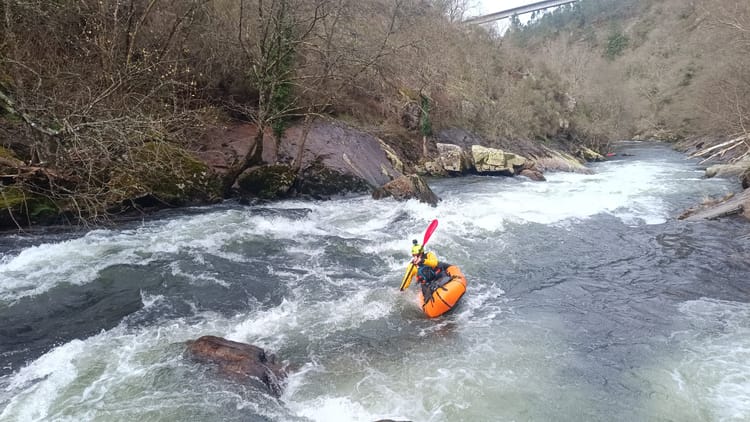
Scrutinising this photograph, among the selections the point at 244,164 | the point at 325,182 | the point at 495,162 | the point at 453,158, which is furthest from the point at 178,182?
the point at 495,162

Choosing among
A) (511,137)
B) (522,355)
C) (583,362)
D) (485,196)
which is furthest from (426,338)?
(511,137)

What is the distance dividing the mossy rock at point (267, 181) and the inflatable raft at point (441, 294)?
749 cm

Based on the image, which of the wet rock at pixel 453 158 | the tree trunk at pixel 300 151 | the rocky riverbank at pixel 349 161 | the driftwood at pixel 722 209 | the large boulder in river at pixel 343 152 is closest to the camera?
the driftwood at pixel 722 209

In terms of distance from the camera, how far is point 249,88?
15469 millimetres

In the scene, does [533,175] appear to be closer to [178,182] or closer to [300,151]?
[300,151]

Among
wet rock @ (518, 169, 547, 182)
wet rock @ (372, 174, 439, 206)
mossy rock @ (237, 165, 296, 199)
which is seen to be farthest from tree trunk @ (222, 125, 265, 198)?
wet rock @ (518, 169, 547, 182)

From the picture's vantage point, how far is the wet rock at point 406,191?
47.3 ft

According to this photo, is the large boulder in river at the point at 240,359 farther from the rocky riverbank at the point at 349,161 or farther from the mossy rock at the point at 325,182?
the mossy rock at the point at 325,182

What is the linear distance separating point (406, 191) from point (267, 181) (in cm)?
419

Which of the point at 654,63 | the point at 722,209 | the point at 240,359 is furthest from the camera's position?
the point at 654,63

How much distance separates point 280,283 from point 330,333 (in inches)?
75.8

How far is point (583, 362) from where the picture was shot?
Answer: 227 inches

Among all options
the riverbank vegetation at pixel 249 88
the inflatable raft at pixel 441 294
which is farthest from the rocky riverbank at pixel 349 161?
the inflatable raft at pixel 441 294

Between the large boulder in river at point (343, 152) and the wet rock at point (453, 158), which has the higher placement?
the large boulder in river at point (343, 152)
